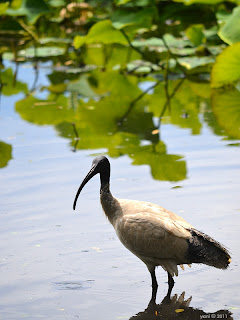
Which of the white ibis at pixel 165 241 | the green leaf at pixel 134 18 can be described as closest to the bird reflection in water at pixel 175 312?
the white ibis at pixel 165 241

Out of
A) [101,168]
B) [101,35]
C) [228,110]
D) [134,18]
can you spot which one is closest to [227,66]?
[228,110]

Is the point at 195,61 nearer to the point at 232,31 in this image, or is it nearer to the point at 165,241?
the point at 232,31

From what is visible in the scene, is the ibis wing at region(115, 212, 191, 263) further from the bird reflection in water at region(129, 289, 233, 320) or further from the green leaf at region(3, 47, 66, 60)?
the green leaf at region(3, 47, 66, 60)

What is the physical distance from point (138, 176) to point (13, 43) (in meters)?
13.3

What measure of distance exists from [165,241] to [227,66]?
623 cm

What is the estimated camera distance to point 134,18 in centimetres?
1228

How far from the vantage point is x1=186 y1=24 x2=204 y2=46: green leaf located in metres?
12.5

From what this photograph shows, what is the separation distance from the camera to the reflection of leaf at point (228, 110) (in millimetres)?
8891

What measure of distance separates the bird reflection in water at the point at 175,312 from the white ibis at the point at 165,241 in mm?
124

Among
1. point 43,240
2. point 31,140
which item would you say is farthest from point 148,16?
point 43,240

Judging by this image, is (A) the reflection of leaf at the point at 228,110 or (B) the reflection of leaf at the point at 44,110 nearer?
(A) the reflection of leaf at the point at 228,110

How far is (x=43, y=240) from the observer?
5668 mm

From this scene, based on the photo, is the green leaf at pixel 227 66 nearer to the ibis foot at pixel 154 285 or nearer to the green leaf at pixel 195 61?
the green leaf at pixel 195 61

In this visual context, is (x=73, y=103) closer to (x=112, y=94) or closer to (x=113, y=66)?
(x=112, y=94)
